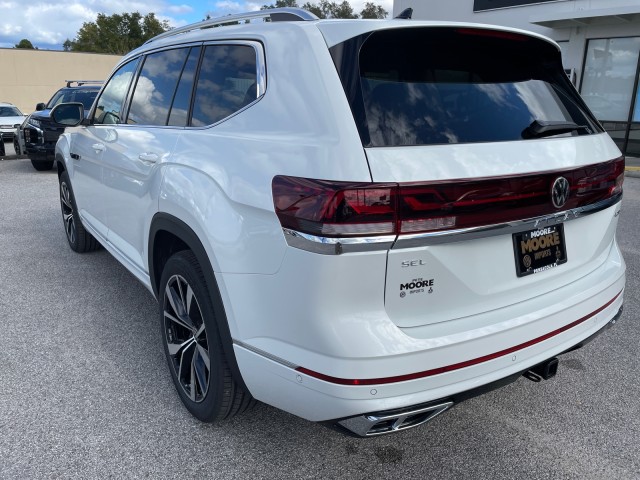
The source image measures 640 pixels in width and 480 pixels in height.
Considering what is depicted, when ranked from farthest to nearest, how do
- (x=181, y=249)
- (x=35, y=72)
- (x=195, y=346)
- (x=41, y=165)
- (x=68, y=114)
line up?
1. (x=35, y=72)
2. (x=41, y=165)
3. (x=68, y=114)
4. (x=181, y=249)
5. (x=195, y=346)

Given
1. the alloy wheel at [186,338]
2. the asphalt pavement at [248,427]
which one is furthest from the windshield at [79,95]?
the alloy wheel at [186,338]

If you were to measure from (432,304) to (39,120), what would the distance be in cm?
1132

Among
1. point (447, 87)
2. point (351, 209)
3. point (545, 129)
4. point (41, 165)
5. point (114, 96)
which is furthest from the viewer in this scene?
point (41, 165)

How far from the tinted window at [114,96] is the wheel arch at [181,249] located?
1.22m

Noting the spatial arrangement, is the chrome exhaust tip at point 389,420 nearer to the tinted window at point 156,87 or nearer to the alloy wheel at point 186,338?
the alloy wheel at point 186,338

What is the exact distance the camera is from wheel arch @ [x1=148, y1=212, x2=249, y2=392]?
226cm

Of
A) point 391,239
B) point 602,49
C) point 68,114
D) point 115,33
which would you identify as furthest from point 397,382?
point 115,33

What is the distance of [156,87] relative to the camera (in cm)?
328

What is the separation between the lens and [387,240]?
70.6 inches

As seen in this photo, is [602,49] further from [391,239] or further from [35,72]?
[35,72]

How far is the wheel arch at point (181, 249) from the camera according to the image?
2.26m

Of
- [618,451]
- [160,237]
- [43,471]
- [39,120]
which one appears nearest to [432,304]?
[618,451]

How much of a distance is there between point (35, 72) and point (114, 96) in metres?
34.6

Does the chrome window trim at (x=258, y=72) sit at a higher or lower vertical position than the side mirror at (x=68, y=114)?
higher
